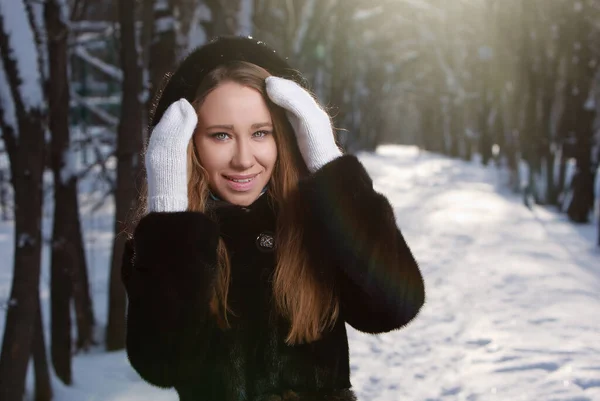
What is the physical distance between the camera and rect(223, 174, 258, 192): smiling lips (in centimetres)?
196

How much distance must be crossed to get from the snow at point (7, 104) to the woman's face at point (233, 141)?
196 cm

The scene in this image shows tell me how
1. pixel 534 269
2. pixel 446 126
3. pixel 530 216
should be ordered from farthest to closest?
pixel 446 126, pixel 530 216, pixel 534 269

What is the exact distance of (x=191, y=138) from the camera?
200cm

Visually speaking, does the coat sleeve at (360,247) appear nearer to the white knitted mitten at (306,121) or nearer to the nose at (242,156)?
the white knitted mitten at (306,121)

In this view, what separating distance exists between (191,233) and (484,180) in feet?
64.9

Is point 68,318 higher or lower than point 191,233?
lower

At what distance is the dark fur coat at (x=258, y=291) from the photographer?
1.83m

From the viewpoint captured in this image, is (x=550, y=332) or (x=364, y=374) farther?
(x=550, y=332)

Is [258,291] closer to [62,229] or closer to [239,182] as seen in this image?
[239,182]

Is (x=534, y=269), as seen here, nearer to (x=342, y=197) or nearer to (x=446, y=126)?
(x=342, y=197)

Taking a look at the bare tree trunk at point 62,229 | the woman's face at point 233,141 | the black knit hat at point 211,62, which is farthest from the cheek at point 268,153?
the bare tree trunk at point 62,229

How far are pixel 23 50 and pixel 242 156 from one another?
2.19m

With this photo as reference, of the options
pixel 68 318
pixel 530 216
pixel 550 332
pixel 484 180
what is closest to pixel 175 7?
pixel 68 318

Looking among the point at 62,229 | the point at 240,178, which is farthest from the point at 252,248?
the point at 62,229
